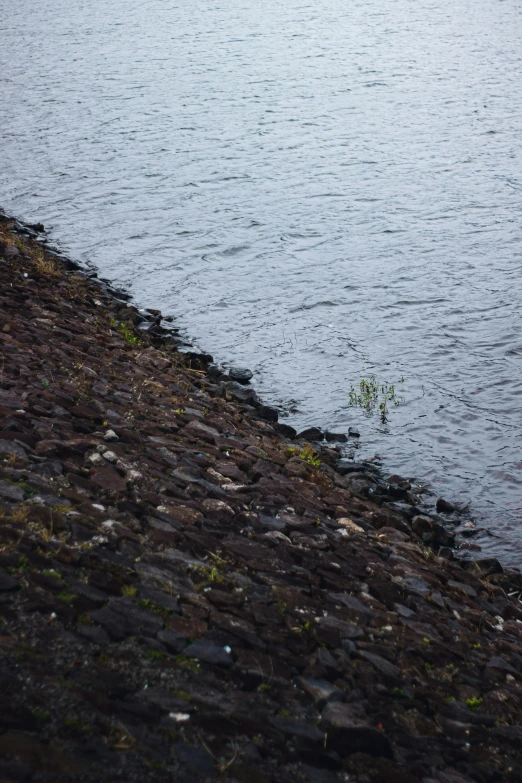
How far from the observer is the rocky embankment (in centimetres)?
463

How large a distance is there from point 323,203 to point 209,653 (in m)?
20.1

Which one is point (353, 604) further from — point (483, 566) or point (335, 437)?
point (335, 437)

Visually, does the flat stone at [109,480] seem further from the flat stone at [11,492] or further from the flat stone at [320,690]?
the flat stone at [320,690]

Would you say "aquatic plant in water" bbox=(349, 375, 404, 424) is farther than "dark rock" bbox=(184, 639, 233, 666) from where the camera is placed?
Yes

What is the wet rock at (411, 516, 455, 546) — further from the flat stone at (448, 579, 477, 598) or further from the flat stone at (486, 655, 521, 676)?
the flat stone at (486, 655, 521, 676)

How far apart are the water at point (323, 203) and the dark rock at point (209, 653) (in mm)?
6313

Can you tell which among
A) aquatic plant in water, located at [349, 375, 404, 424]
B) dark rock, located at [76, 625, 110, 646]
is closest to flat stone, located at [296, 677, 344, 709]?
dark rock, located at [76, 625, 110, 646]

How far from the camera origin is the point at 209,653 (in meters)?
5.50

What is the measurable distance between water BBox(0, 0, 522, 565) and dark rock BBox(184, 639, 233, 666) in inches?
249

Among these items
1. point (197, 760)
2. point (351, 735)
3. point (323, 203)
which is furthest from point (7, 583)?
point (323, 203)

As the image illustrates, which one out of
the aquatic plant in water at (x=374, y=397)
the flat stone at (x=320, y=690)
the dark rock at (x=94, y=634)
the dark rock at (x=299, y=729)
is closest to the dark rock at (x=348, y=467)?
the aquatic plant in water at (x=374, y=397)

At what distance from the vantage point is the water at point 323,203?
48.2 ft

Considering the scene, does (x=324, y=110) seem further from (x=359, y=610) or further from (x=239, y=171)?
(x=359, y=610)

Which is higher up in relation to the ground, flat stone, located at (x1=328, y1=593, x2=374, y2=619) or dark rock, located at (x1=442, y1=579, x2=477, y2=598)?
flat stone, located at (x1=328, y1=593, x2=374, y2=619)
